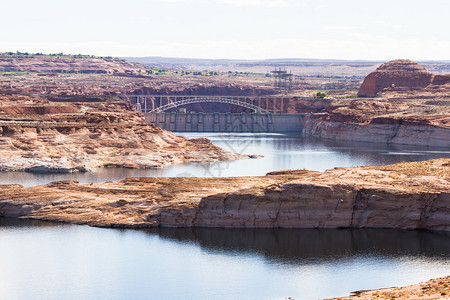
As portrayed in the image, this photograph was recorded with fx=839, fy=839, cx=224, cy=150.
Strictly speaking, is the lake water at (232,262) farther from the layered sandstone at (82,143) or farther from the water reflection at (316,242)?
the layered sandstone at (82,143)

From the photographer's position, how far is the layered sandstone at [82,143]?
95.1m

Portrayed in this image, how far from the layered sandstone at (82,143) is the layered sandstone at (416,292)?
188 ft

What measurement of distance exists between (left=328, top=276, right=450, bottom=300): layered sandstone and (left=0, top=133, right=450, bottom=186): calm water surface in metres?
46.2

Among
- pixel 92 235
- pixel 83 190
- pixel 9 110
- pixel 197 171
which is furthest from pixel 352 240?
pixel 9 110

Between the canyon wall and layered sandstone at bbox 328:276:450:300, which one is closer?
layered sandstone at bbox 328:276:450:300

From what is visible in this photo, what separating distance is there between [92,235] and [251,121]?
460ft

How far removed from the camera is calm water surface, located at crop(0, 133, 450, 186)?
8894 centimetres

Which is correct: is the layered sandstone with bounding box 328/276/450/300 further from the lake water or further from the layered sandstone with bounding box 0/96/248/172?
the layered sandstone with bounding box 0/96/248/172

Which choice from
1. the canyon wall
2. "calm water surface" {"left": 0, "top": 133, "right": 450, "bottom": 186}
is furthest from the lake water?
the canyon wall

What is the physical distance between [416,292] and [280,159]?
7424 centimetres

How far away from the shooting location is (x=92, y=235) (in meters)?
57.2

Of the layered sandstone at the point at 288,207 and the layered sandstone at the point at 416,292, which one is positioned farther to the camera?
the layered sandstone at the point at 288,207

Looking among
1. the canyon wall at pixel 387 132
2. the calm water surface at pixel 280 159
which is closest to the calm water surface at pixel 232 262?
the calm water surface at pixel 280 159

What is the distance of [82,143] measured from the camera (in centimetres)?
10419
